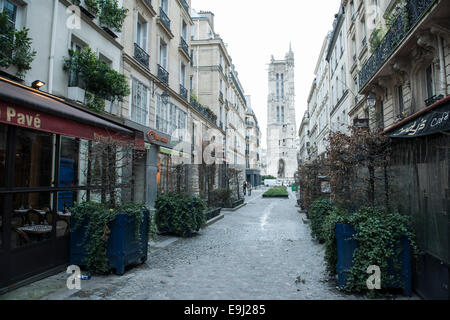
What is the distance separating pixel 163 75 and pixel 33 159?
11.6 m

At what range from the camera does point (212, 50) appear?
28438mm

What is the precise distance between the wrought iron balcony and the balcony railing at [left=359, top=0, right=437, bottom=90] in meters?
10.0

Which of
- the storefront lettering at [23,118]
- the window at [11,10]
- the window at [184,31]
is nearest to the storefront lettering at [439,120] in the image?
the storefront lettering at [23,118]

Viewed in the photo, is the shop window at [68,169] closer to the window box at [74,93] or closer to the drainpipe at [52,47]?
the drainpipe at [52,47]

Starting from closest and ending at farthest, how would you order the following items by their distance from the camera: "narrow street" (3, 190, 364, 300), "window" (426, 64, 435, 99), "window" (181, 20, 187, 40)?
"narrow street" (3, 190, 364, 300) → "window" (426, 64, 435, 99) → "window" (181, 20, 187, 40)

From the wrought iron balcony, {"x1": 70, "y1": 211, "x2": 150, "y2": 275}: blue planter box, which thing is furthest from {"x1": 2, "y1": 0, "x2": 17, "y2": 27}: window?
the wrought iron balcony

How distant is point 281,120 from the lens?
8919 cm

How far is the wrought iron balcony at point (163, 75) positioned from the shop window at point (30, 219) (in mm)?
11373

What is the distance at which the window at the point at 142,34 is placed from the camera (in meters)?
14.2

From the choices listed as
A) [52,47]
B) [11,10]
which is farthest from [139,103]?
[11,10]

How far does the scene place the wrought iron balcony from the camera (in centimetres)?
1562

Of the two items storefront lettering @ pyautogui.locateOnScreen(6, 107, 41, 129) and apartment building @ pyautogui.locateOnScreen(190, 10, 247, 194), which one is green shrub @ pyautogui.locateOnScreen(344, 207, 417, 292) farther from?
apartment building @ pyautogui.locateOnScreen(190, 10, 247, 194)

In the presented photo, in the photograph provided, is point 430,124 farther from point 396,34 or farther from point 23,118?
point 396,34

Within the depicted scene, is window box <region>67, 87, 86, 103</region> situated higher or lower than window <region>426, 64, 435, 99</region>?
lower
